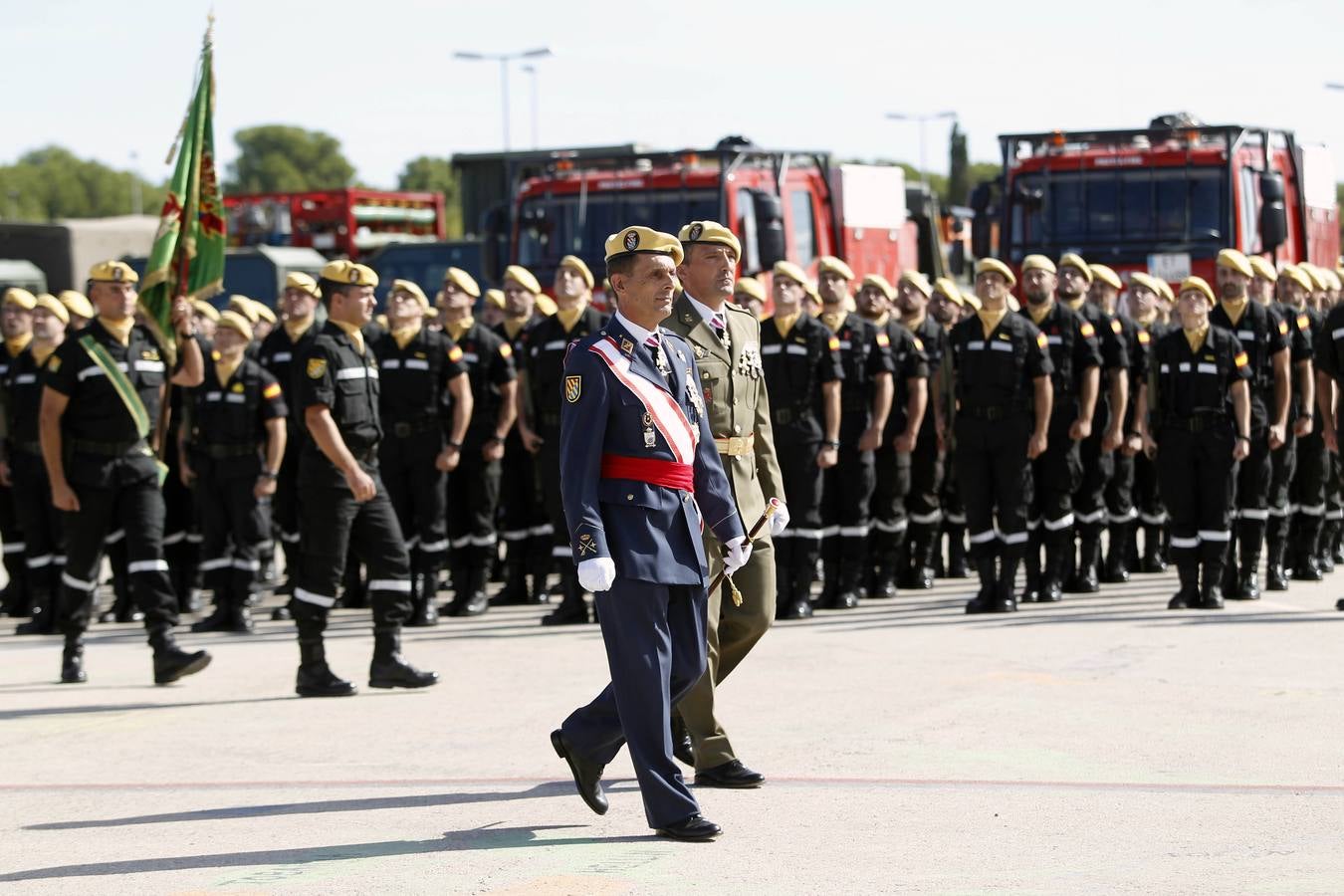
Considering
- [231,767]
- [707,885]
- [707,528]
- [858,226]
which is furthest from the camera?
[858,226]

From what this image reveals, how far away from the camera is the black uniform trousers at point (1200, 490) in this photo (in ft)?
38.4

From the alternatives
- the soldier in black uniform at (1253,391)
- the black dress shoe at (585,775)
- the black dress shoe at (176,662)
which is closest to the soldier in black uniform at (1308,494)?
the soldier in black uniform at (1253,391)

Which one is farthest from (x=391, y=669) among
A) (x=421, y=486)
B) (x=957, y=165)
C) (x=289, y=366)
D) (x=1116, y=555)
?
(x=957, y=165)

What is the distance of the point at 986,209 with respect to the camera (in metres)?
19.1

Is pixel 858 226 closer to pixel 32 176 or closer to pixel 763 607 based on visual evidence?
pixel 763 607

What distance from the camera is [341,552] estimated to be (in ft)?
30.8

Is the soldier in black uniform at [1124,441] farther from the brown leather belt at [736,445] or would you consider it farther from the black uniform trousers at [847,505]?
the brown leather belt at [736,445]

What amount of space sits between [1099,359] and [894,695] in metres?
4.13

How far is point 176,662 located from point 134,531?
66 cm

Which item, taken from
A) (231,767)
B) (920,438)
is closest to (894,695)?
(231,767)

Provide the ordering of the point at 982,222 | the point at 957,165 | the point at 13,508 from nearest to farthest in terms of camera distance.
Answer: the point at 13,508 < the point at 982,222 < the point at 957,165

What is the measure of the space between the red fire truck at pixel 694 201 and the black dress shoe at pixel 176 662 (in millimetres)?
8122

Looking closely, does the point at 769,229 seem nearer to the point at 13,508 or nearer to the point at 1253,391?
the point at 1253,391

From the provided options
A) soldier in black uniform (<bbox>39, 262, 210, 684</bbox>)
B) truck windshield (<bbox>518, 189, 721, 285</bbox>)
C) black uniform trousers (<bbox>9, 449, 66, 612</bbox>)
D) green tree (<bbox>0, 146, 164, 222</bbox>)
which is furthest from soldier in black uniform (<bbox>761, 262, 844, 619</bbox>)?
green tree (<bbox>0, 146, 164, 222</bbox>)
